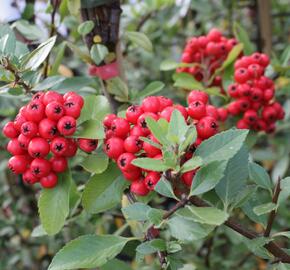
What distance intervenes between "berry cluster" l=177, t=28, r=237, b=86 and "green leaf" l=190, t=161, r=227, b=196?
0.77 metres

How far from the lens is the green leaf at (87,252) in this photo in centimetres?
91

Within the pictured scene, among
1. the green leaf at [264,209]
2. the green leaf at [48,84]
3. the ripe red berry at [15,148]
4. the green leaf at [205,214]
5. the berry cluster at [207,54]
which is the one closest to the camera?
the green leaf at [205,214]

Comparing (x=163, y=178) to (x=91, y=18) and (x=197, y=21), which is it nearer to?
(x=91, y=18)

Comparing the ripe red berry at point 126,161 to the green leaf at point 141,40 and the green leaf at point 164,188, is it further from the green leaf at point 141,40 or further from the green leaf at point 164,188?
the green leaf at point 141,40

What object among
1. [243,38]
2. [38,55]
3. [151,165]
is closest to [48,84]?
[38,55]

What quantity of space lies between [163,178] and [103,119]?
0.90ft

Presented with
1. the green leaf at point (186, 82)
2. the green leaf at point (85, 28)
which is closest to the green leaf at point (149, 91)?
the green leaf at point (186, 82)

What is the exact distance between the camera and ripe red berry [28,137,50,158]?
37.7 inches

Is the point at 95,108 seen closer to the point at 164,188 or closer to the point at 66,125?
the point at 66,125

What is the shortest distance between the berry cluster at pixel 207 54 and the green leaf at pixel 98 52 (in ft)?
1.31

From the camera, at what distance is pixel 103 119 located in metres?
1.09

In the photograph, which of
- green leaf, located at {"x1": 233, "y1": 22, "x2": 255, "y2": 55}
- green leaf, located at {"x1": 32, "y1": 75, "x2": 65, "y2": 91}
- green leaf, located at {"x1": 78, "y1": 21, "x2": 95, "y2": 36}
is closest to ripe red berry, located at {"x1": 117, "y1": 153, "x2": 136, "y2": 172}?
green leaf, located at {"x1": 32, "y1": 75, "x2": 65, "y2": 91}

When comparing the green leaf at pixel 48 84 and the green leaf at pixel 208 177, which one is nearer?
the green leaf at pixel 208 177

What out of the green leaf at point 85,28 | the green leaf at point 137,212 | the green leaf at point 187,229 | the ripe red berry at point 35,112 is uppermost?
the green leaf at point 85,28
